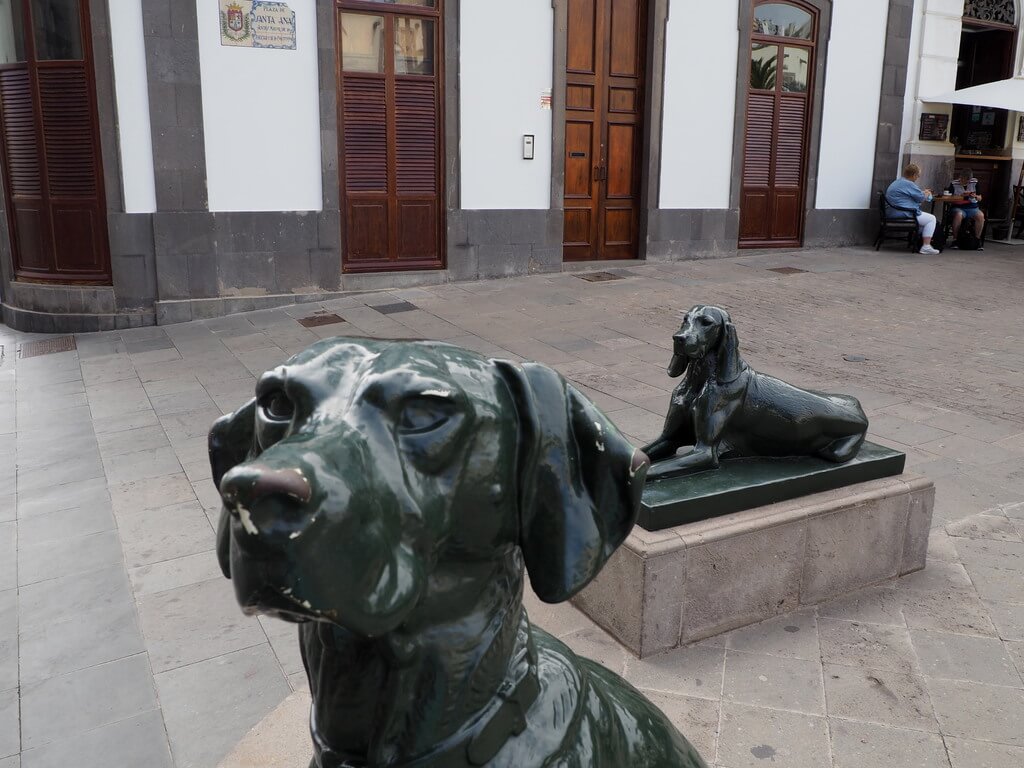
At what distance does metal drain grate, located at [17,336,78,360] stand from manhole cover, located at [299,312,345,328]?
2.45 meters

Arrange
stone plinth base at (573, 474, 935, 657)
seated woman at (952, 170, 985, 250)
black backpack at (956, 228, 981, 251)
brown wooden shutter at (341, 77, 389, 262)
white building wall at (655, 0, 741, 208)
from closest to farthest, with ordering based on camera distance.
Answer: stone plinth base at (573, 474, 935, 657)
brown wooden shutter at (341, 77, 389, 262)
white building wall at (655, 0, 741, 208)
seated woman at (952, 170, 985, 250)
black backpack at (956, 228, 981, 251)

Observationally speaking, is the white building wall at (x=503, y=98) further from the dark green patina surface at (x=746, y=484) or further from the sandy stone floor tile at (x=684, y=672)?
the sandy stone floor tile at (x=684, y=672)

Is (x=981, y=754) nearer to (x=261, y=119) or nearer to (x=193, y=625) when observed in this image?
(x=193, y=625)

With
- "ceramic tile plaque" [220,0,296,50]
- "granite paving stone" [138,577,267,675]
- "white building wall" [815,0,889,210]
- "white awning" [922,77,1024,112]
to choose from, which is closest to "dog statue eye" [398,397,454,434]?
"granite paving stone" [138,577,267,675]

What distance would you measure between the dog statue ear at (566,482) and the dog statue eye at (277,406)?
250 millimetres

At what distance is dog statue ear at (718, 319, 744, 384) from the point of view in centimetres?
324

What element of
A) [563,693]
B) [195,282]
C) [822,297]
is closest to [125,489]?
[563,693]

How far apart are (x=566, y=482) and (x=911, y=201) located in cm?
1472

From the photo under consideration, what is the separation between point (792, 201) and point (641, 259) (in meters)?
3.07

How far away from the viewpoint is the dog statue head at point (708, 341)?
3.16 metres

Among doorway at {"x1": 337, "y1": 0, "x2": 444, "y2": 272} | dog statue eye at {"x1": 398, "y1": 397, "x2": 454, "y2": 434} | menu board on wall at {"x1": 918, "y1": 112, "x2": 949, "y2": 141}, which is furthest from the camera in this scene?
menu board on wall at {"x1": 918, "y1": 112, "x2": 949, "y2": 141}

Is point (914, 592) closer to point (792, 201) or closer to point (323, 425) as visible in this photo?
point (323, 425)

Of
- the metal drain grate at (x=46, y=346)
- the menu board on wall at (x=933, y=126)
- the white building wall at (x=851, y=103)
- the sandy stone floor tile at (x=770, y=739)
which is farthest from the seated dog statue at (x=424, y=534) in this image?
the menu board on wall at (x=933, y=126)

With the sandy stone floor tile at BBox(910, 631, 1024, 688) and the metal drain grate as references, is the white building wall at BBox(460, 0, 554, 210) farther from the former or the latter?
the sandy stone floor tile at BBox(910, 631, 1024, 688)
